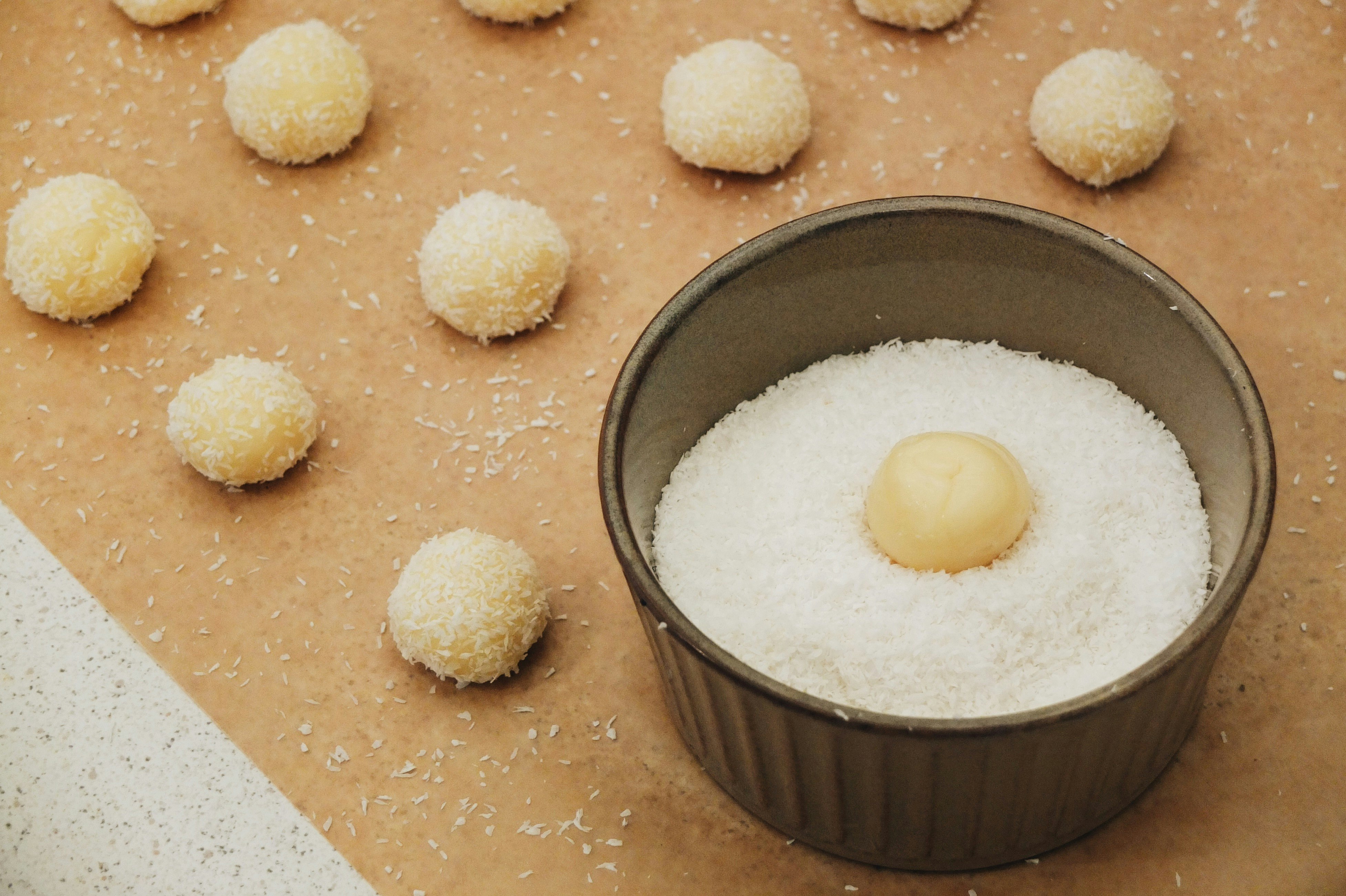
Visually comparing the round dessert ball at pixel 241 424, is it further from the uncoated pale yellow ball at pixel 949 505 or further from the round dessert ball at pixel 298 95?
the uncoated pale yellow ball at pixel 949 505

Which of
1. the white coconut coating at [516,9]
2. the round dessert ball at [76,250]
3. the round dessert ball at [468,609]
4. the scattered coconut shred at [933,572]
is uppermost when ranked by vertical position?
the white coconut coating at [516,9]

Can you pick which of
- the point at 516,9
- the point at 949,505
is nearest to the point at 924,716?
the point at 949,505

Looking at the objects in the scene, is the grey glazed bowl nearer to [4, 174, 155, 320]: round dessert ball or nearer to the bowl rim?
the bowl rim

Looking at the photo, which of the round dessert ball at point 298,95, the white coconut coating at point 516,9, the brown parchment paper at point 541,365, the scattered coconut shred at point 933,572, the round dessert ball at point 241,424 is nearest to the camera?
the scattered coconut shred at point 933,572

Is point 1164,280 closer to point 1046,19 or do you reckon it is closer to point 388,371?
point 1046,19

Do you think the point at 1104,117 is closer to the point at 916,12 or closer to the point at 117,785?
the point at 916,12

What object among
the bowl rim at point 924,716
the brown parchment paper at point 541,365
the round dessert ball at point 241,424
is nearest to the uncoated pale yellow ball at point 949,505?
the bowl rim at point 924,716

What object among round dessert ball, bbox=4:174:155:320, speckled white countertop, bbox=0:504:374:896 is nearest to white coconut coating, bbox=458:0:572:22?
round dessert ball, bbox=4:174:155:320
